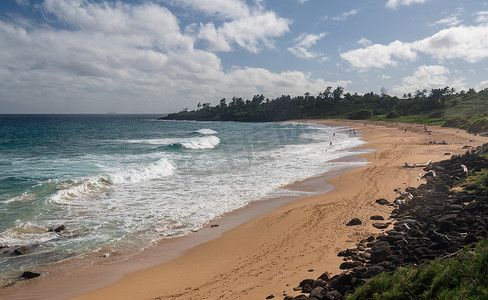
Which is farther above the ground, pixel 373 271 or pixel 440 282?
pixel 440 282

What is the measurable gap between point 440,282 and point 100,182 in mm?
18225

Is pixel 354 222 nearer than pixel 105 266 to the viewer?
No

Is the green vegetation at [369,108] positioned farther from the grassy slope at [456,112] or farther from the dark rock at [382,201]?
the dark rock at [382,201]

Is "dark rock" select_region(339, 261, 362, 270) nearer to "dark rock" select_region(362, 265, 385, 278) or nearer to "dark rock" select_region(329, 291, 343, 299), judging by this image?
"dark rock" select_region(362, 265, 385, 278)

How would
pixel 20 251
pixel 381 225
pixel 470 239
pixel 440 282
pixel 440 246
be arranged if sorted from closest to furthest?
pixel 440 282 < pixel 470 239 < pixel 440 246 < pixel 20 251 < pixel 381 225

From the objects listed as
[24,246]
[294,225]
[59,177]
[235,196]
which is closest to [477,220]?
[294,225]

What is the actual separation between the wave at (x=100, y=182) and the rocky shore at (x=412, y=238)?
13639 millimetres

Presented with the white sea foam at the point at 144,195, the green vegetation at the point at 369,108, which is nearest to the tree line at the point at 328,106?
the green vegetation at the point at 369,108

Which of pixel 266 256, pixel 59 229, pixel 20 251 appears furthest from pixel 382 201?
pixel 20 251

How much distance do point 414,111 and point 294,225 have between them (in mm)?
99147

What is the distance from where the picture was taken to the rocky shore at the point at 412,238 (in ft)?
19.8

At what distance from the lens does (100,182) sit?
18141 mm

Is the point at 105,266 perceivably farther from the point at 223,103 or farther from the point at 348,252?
the point at 223,103

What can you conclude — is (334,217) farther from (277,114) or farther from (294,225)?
→ (277,114)
